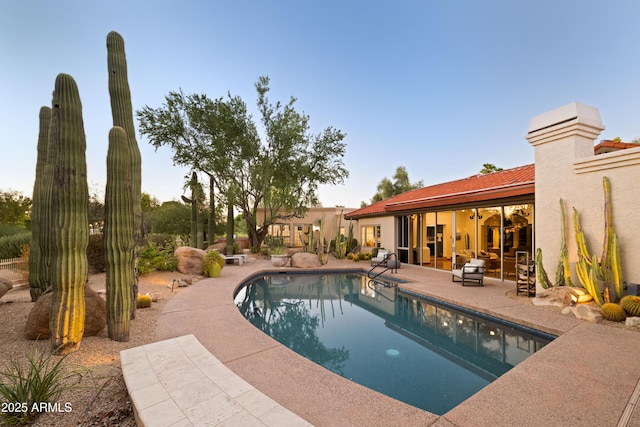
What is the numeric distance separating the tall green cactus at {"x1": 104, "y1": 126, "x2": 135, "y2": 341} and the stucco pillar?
970cm

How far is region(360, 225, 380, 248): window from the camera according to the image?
1592 cm

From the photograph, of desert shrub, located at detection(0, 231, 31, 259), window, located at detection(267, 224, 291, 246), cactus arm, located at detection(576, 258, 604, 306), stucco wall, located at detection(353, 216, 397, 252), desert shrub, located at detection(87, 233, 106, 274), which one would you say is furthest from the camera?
window, located at detection(267, 224, 291, 246)

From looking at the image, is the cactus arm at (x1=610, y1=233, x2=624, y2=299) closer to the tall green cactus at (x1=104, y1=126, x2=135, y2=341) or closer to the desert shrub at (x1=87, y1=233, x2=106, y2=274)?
the tall green cactus at (x1=104, y1=126, x2=135, y2=341)

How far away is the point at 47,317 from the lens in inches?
162

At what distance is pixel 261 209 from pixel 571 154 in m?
19.9

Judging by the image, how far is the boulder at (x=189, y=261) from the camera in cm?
1035

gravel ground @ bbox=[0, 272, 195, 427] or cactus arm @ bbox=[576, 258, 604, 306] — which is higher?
cactus arm @ bbox=[576, 258, 604, 306]

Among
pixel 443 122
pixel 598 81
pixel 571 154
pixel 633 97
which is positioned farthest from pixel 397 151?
pixel 571 154

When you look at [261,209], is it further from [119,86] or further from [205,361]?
[205,361]

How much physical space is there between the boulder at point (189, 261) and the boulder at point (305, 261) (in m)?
4.53

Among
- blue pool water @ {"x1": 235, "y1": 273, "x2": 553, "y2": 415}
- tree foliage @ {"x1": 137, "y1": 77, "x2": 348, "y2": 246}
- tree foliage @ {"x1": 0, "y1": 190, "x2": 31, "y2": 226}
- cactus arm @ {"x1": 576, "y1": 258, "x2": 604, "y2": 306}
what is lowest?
blue pool water @ {"x1": 235, "y1": 273, "x2": 553, "y2": 415}

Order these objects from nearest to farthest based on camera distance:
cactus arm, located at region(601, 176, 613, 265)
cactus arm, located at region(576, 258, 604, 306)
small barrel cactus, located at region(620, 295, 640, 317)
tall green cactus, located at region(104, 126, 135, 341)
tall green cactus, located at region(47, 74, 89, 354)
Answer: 1. tall green cactus, located at region(47, 74, 89, 354)
2. tall green cactus, located at region(104, 126, 135, 341)
3. small barrel cactus, located at region(620, 295, 640, 317)
4. cactus arm, located at region(576, 258, 604, 306)
5. cactus arm, located at region(601, 176, 613, 265)

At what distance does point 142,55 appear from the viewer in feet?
38.0

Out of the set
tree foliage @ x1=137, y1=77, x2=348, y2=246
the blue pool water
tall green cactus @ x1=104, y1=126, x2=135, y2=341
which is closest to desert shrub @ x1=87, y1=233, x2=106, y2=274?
the blue pool water
